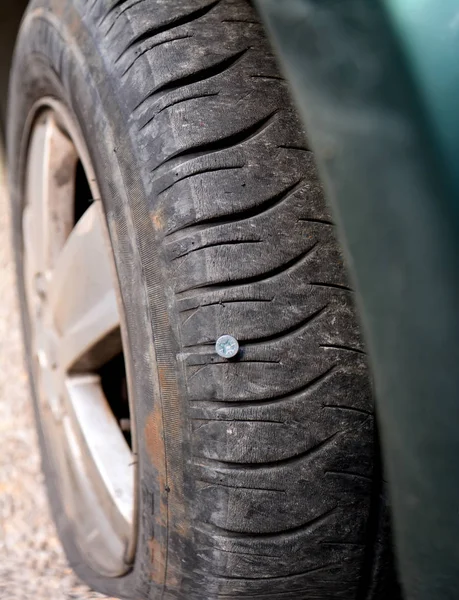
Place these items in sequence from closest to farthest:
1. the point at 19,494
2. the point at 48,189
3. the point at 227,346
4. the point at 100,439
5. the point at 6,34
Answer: the point at 227,346 → the point at 100,439 → the point at 48,189 → the point at 19,494 → the point at 6,34

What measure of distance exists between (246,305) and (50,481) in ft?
3.33

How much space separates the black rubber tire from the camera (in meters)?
0.89

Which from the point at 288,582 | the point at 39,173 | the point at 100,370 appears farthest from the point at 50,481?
the point at 288,582

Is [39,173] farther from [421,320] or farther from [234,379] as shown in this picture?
[421,320]

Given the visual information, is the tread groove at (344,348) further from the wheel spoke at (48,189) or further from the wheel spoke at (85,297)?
the wheel spoke at (48,189)

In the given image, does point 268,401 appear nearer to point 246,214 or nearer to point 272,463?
point 272,463

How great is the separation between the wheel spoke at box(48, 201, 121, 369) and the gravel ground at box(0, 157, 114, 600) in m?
0.43

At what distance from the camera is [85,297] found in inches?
52.4

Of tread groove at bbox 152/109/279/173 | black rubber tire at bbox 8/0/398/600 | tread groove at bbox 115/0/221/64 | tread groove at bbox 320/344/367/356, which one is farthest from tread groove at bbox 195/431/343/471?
tread groove at bbox 115/0/221/64

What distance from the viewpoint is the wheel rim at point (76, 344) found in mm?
1267

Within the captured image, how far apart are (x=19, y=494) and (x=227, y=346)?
1.14 meters

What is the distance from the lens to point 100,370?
157 centimetres

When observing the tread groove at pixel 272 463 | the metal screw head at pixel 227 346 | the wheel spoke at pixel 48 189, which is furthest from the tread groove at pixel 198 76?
the wheel spoke at pixel 48 189

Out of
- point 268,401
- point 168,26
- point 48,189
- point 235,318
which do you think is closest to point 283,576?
point 268,401
